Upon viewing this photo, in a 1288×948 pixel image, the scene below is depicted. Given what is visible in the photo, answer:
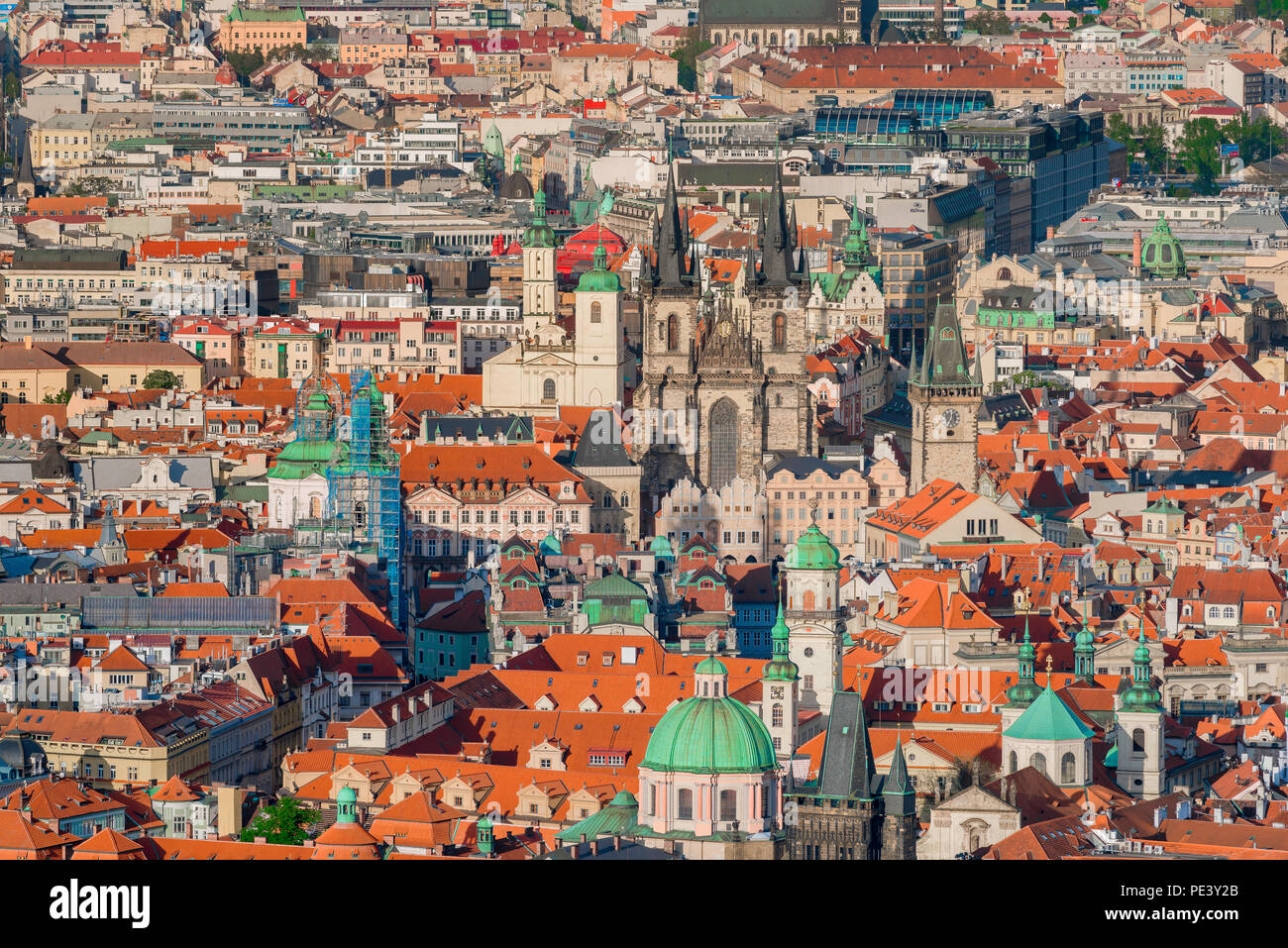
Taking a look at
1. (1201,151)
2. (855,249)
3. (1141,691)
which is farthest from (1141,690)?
(1201,151)

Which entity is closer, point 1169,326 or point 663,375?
point 663,375

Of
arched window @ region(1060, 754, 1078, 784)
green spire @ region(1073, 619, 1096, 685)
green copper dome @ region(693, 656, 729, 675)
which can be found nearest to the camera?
green copper dome @ region(693, 656, 729, 675)

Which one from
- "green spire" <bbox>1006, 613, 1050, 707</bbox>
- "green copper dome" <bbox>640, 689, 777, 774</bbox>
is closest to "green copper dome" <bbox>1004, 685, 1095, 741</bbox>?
"green spire" <bbox>1006, 613, 1050, 707</bbox>

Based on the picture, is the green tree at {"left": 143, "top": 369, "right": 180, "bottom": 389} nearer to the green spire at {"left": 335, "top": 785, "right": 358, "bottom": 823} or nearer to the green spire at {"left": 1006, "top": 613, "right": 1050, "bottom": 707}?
the green spire at {"left": 1006, "top": 613, "right": 1050, "bottom": 707}

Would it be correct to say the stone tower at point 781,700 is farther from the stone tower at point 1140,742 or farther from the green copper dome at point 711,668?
the stone tower at point 1140,742

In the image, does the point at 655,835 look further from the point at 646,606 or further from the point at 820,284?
the point at 820,284
